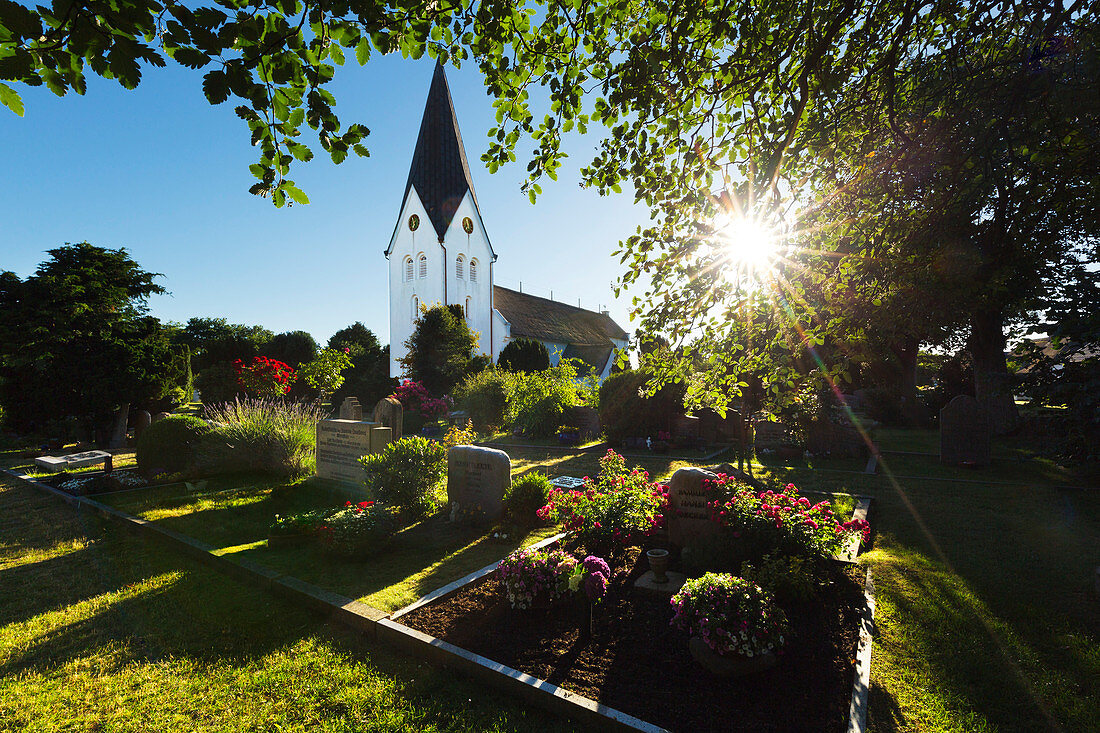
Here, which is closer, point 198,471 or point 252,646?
point 252,646

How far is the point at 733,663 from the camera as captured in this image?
311 cm

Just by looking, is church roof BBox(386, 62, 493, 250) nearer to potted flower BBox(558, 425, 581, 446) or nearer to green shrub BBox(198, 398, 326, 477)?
potted flower BBox(558, 425, 581, 446)

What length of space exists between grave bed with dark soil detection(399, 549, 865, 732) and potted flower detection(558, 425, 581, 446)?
1022 centimetres

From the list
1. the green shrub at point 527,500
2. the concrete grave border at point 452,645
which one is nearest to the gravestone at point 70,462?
the concrete grave border at point 452,645

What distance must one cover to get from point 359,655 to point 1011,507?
8772 millimetres

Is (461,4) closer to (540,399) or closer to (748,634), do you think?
(748,634)

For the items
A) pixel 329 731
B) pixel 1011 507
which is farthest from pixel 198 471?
pixel 1011 507

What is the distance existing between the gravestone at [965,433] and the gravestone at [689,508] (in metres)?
7.86

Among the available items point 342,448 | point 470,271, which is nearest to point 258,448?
point 342,448

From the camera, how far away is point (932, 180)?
4.30 metres

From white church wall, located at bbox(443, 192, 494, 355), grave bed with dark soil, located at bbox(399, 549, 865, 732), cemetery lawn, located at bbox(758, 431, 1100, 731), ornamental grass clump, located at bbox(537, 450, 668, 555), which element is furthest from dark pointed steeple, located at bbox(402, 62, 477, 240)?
grave bed with dark soil, located at bbox(399, 549, 865, 732)

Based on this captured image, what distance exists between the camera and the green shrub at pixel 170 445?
391 inches

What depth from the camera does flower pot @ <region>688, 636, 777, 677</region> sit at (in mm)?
3104

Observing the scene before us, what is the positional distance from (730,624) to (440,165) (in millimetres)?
40561
